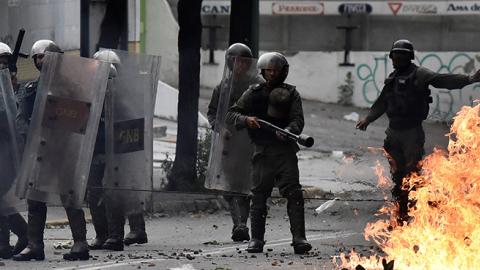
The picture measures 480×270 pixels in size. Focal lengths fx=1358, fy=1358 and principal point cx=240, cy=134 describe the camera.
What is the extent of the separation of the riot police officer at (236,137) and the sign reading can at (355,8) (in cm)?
1490

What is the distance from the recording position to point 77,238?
1060 centimetres

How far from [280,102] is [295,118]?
0.19 m

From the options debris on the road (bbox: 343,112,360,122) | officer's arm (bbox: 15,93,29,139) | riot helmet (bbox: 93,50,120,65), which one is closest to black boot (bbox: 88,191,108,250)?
officer's arm (bbox: 15,93,29,139)

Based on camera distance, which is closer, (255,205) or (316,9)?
(255,205)

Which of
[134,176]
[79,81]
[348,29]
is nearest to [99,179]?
[134,176]

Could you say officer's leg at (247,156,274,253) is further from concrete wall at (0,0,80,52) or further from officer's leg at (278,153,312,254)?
concrete wall at (0,0,80,52)

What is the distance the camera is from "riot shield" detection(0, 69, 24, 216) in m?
10.8

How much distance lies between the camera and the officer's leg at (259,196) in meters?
11.1

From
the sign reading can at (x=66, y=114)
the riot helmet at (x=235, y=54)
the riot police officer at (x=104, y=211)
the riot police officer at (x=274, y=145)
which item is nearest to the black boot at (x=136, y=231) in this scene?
the riot police officer at (x=104, y=211)

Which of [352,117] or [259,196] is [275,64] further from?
[352,117]

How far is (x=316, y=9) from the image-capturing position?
27609 millimetres

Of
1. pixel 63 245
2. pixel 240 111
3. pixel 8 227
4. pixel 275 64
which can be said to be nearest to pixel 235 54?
pixel 240 111

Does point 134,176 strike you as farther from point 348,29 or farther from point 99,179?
point 348,29

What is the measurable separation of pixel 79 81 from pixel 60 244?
6.54 feet
